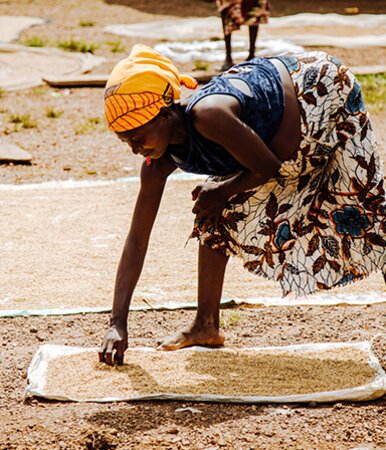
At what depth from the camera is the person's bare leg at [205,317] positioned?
3494 mm

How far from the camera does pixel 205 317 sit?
3547mm

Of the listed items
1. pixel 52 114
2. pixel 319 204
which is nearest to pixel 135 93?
pixel 319 204

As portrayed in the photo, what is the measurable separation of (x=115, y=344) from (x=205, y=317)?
0.41 metres

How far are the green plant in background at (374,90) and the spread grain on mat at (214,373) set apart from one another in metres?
4.27

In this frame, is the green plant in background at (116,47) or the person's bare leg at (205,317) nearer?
the person's bare leg at (205,317)

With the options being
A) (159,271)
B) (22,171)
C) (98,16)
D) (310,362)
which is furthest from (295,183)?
(98,16)

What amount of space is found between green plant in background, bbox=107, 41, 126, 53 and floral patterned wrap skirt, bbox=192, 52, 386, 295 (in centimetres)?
703

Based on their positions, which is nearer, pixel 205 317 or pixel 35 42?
pixel 205 317

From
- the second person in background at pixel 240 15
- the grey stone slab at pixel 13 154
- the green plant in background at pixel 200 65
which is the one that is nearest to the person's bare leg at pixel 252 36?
the second person in background at pixel 240 15

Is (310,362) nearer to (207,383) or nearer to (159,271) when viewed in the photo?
(207,383)

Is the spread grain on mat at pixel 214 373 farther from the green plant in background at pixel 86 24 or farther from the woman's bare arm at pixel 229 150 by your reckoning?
the green plant in background at pixel 86 24

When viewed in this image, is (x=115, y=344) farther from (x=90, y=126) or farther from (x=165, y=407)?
(x=90, y=126)

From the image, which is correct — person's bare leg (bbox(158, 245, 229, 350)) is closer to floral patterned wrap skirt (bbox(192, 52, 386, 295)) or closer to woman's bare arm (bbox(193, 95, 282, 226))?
floral patterned wrap skirt (bbox(192, 52, 386, 295))

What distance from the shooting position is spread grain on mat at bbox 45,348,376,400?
10.5 feet
